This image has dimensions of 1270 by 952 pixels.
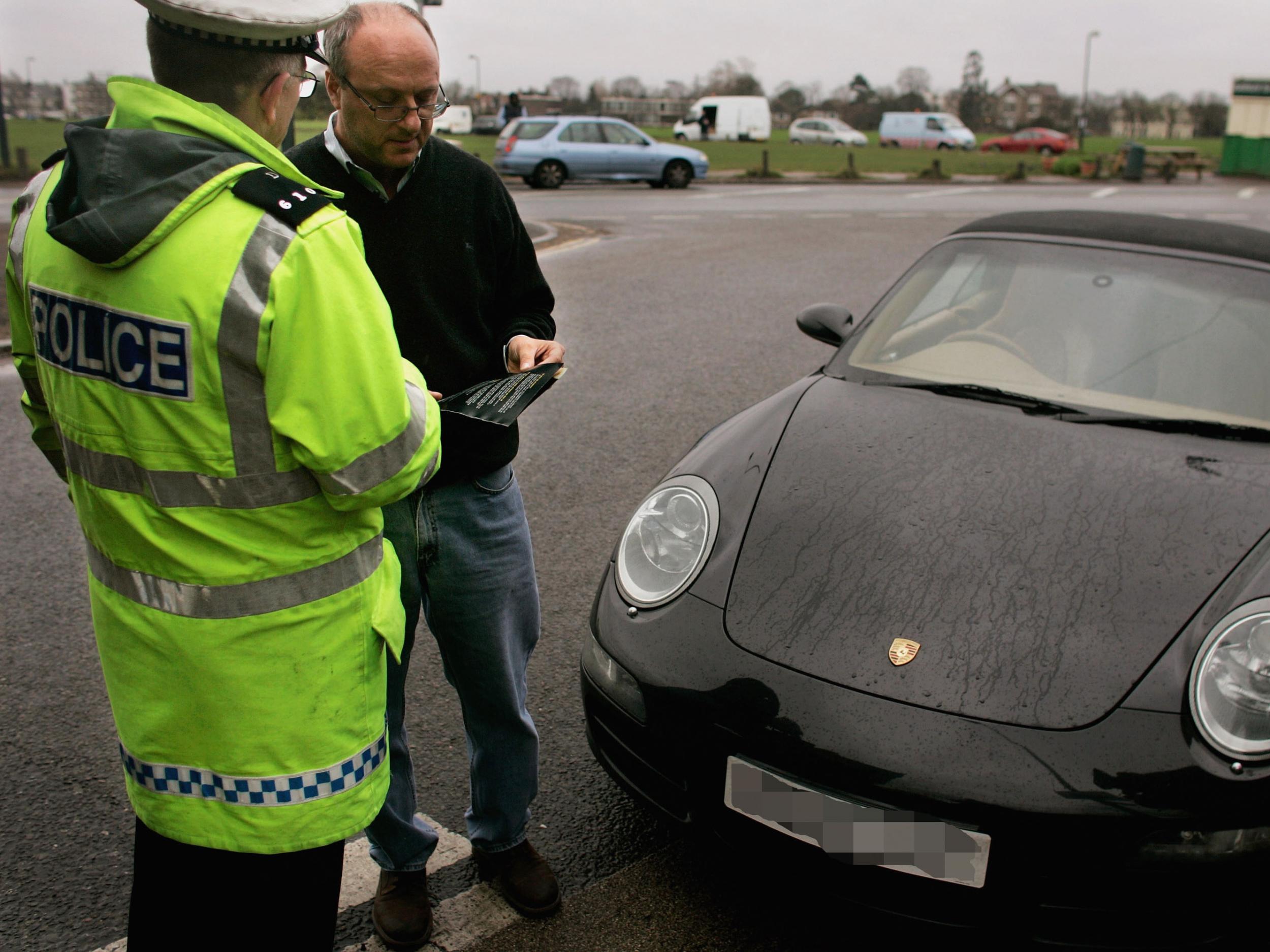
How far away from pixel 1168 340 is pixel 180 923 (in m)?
2.73

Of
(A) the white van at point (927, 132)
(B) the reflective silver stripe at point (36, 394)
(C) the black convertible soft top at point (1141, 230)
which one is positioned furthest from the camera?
(A) the white van at point (927, 132)

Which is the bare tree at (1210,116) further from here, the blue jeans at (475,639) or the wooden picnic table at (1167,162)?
the blue jeans at (475,639)

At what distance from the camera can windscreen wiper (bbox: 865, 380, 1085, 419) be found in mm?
2852

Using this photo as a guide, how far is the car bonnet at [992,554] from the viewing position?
6.64ft

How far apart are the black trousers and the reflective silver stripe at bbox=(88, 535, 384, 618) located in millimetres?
338

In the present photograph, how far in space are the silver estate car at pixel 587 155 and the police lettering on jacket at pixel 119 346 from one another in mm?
20493

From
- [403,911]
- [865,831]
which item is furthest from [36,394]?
[865,831]

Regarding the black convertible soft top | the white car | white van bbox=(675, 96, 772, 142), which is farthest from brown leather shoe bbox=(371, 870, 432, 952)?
the white car

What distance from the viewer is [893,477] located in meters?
2.56

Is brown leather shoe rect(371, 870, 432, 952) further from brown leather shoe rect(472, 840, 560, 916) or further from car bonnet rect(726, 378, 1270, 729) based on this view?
car bonnet rect(726, 378, 1270, 729)

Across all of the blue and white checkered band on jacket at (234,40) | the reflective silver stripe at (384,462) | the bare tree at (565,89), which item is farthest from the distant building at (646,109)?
the reflective silver stripe at (384,462)

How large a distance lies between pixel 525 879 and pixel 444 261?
50.4 inches

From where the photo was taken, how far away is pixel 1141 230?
11.2 feet

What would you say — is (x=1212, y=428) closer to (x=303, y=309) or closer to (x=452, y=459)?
(x=452, y=459)
